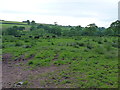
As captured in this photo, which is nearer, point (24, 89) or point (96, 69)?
point (24, 89)

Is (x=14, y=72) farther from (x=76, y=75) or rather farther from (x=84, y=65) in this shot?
(x=84, y=65)

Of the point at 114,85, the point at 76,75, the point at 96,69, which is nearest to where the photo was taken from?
the point at 114,85

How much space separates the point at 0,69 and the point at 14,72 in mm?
1211

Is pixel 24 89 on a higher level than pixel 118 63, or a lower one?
lower

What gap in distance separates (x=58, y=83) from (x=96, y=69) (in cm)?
244

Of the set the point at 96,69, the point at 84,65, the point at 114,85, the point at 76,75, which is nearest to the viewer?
the point at 114,85

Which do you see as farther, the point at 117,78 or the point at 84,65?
the point at 84,65

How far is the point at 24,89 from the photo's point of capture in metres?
5.39

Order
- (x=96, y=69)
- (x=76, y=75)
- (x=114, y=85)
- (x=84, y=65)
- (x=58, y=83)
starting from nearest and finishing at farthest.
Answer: (x=114, y=85) < (x=58, y=83) < (x=76, y=75) < (x=96, y=69) < (x=84, y=65)

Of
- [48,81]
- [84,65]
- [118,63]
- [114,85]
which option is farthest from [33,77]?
[118,63]

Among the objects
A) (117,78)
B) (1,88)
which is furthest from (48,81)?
(117,78)

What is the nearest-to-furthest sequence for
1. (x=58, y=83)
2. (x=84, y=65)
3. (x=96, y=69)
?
(x=58, y=83) → (x=96, y=69) → (x=84, y=65)

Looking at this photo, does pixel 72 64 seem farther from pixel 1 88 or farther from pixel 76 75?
pixel 1 88

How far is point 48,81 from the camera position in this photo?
19.5 feet
